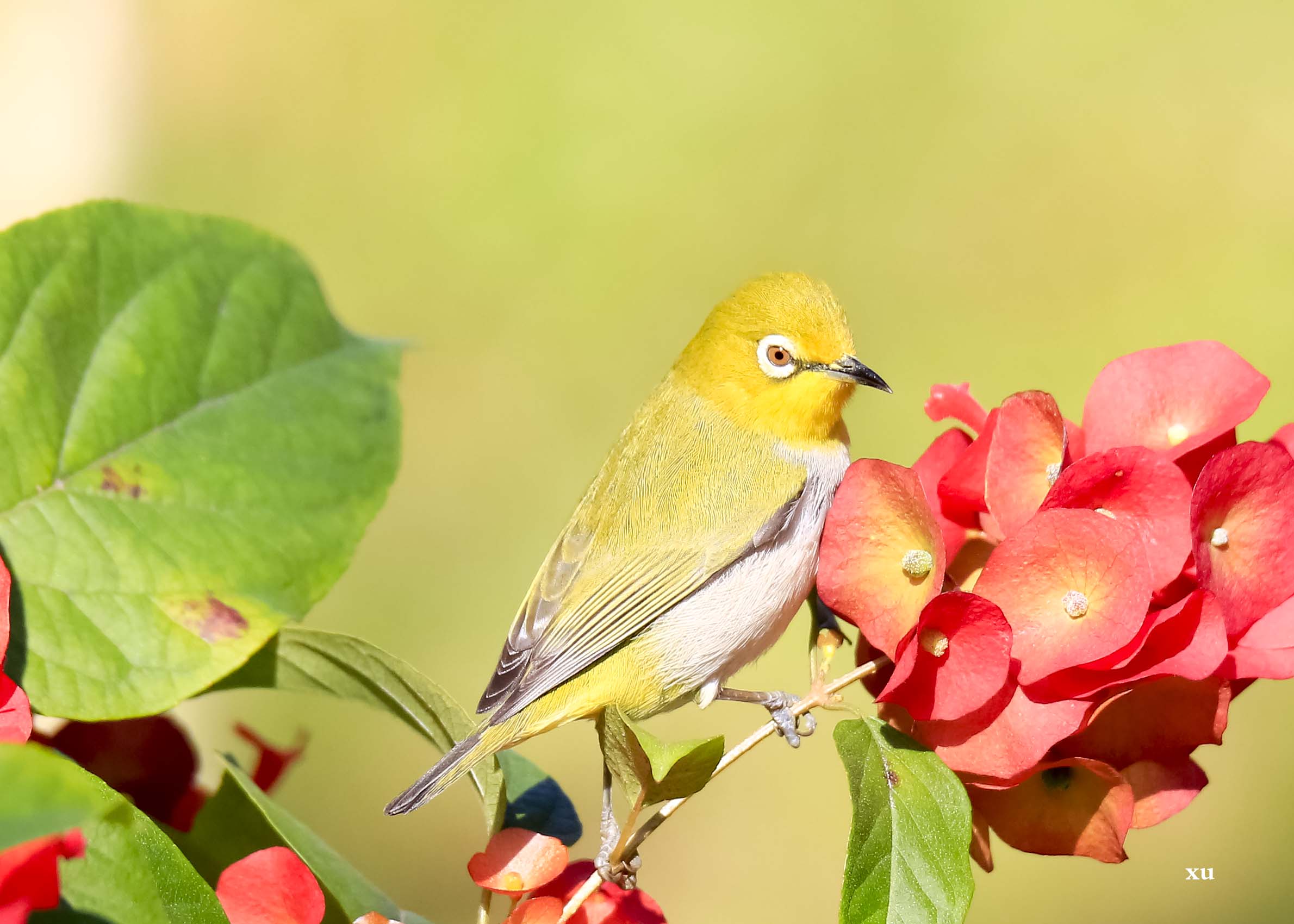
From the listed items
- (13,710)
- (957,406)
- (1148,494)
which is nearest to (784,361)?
(957,406)

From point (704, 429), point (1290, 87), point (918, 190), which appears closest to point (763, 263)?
point (918, 190)

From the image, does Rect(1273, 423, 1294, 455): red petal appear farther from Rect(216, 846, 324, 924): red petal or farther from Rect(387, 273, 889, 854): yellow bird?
Rect(216, 846, 324, 924): red petal

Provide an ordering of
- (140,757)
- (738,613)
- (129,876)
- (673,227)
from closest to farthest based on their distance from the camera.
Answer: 1. (129,876)
2. (140,757)
3. (738,613)
4. (673,227)

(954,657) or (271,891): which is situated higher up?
(954,657)

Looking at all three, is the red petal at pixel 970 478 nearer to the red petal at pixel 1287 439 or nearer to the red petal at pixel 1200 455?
the red petal at pixel 1200 455

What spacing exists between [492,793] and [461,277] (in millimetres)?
7393

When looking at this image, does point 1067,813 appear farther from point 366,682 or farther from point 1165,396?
point 366,682

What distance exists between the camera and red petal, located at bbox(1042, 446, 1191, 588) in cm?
147

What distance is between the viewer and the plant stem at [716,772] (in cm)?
138

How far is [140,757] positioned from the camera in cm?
174

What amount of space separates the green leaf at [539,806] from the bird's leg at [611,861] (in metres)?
0.06

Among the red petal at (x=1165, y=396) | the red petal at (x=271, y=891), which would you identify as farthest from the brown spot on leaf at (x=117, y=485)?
the red petal at (x=1165, y=396)

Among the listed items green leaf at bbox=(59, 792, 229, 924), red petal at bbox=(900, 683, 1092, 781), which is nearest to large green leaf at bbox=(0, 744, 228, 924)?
green leaf at bbox=(59, 792, 229, 924)

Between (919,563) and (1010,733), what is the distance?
236 mm
